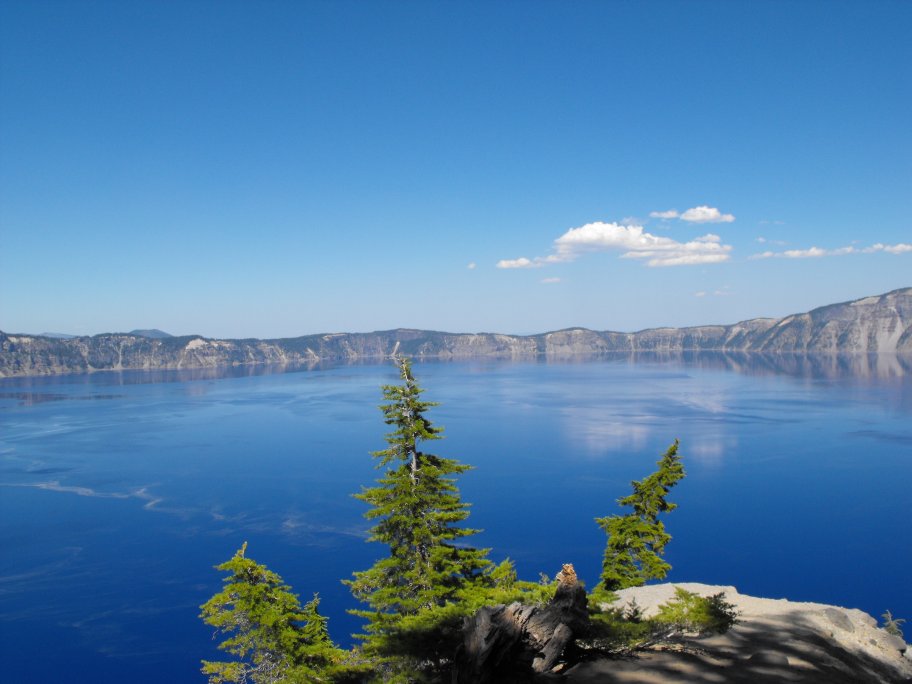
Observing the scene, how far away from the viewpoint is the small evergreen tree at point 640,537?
87.9 ft

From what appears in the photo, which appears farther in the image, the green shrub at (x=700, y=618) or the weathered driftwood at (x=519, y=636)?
the green shrub at (x=700, y=618)

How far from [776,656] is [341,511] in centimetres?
6576

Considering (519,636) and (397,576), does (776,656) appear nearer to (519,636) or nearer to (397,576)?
(519,636)

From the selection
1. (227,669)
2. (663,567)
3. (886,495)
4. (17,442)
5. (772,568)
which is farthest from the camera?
(17,442)

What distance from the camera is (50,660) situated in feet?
142

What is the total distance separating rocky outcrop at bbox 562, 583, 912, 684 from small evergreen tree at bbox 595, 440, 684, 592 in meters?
6.10

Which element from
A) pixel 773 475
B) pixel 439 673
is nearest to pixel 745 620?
pixel 439 673

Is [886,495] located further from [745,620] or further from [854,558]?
[745,620]

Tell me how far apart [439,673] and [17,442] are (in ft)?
495

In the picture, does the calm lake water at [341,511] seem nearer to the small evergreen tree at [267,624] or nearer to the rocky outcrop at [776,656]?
the small evergreen tree at [267,624]

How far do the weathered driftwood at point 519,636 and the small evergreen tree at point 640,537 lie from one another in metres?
13.9

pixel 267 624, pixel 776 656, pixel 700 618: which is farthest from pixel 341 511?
pixel 776 656

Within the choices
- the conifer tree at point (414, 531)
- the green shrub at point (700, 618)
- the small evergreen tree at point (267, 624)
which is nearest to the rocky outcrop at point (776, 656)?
the green shrub at point (700, 618)

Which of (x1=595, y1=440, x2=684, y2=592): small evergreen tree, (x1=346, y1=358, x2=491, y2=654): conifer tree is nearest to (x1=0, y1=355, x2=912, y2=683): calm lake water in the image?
(x1=595, y1=440, x2=684, y2=592): small evergreen tree
